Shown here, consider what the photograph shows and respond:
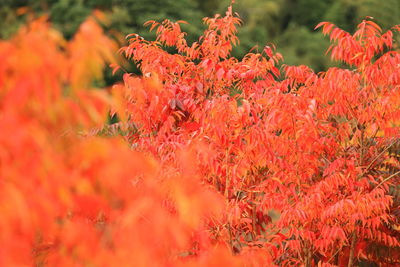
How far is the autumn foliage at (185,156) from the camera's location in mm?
2123

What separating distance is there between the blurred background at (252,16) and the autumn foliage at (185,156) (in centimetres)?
1390

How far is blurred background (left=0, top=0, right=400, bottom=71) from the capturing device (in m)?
23.0

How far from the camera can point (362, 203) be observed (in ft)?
16.4

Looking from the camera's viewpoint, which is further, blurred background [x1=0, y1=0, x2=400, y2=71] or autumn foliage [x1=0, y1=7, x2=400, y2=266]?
blurred background [x1=0, y1=0, x2=400, y2=71]

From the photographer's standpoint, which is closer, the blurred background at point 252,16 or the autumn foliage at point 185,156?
the autumn foliage at point 185,156

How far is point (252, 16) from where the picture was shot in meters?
28.8

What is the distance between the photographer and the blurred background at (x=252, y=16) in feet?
75.3

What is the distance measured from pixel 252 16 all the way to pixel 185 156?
1052 inches

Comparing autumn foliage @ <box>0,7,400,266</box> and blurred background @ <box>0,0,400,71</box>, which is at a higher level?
autumn foliage @ <box>0,7,400,266</box>

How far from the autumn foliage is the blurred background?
45.6 ft

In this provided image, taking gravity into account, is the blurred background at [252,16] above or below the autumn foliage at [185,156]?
below

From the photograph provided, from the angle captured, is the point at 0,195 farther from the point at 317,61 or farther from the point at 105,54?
the point at 317,61

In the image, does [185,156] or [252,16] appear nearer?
[185,156]

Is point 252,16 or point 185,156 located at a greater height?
point 185,156
